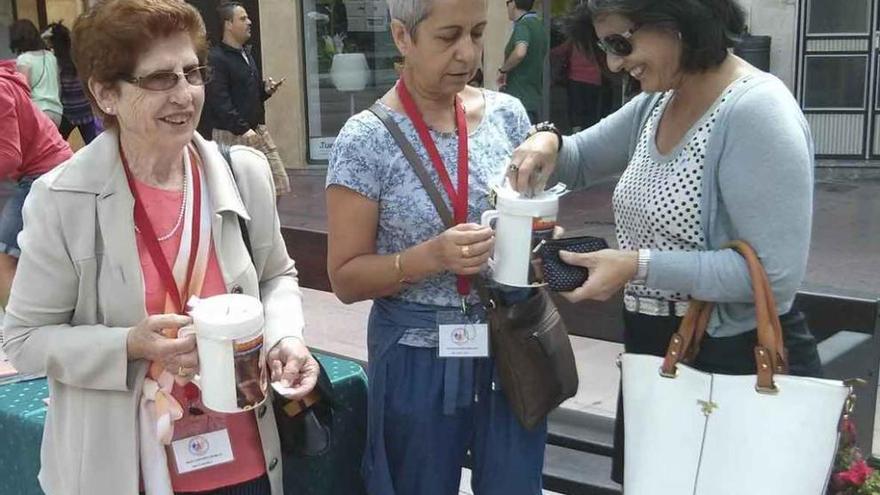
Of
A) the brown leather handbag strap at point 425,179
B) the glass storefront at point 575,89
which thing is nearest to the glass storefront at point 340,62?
the glass storefront at point 575,89

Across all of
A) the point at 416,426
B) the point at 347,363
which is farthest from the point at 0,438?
the point at 416,426

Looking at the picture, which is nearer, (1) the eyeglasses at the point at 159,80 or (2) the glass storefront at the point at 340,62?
(1) the eyeglasses at the point at 159,80

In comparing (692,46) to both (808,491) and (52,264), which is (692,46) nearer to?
(808,491)

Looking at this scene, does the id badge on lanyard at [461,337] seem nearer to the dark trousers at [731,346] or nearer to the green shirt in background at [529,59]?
the dark trousers at [731,346]

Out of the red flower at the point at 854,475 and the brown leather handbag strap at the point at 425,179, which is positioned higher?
the brown leather handbag strap at the point at 425,179

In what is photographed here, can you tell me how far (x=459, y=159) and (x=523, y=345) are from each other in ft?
1.51

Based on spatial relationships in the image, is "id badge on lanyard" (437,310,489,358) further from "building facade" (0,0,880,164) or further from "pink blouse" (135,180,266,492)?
"building facade" (0,0,880,164)

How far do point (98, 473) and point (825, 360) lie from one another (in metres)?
1.96

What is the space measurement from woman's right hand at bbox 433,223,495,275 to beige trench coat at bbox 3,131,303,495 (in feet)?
1.56

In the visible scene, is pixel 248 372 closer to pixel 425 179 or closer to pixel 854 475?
pixel 425 179

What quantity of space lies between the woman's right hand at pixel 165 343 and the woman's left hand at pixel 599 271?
790 millimetres

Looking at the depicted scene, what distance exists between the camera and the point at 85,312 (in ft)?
7.30

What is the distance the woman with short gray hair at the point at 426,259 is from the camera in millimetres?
2457

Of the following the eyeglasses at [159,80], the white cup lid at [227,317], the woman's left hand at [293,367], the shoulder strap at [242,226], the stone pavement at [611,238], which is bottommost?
the stone pavement at [611,238]
